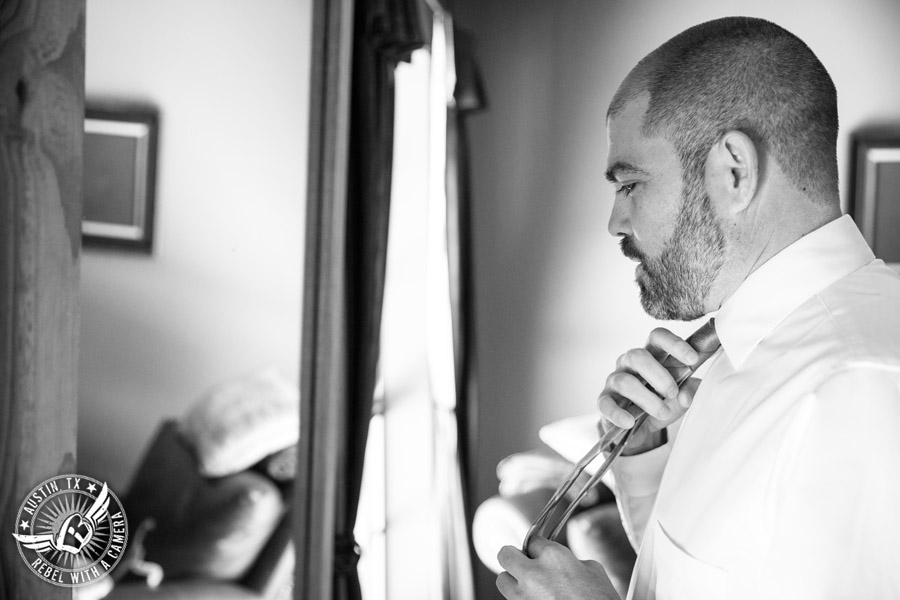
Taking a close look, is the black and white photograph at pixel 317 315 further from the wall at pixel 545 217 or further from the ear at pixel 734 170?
the wall at pixel 545 217

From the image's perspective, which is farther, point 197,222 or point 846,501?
point 197,222

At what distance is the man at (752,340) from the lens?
2.77 ft

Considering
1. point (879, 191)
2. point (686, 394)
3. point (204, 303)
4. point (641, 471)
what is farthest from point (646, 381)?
point (879, 191)

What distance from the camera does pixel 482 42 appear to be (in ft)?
12.0

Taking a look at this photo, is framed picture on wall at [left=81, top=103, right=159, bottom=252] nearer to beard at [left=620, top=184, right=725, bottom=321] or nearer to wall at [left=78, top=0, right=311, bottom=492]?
wall at [left=78, top=0, right=311, bottom=492]

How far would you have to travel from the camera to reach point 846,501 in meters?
0.83

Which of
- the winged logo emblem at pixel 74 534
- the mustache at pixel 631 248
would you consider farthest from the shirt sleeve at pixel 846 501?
the winged logo emblem at pixel 74 534

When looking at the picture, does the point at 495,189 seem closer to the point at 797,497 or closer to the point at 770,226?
the point at 770,226

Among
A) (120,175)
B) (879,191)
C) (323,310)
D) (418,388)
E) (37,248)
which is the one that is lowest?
(418,388)

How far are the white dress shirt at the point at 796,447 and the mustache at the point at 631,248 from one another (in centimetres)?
22

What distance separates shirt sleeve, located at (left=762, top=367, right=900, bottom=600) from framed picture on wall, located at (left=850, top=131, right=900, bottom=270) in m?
2.54

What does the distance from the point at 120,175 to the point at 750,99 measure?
0.92 meters

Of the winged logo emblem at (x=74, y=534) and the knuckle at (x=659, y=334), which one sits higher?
the knuckle at (x=659, y=334)

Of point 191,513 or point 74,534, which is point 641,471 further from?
point 74,534
